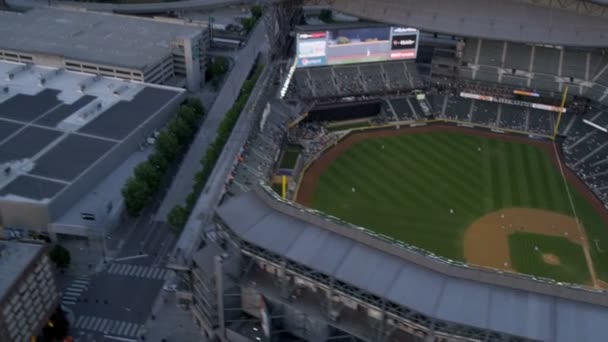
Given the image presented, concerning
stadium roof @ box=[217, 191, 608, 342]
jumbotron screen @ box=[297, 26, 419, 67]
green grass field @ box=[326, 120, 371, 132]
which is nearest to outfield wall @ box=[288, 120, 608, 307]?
stadium roof @ box=[217, 191, 608, 342]

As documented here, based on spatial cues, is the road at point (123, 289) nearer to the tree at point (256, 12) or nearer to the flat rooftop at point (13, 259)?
the flat rooftop at point (13, 259)

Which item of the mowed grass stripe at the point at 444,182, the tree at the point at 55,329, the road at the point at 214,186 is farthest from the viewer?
the mowed grass stripe at the point at 444,182

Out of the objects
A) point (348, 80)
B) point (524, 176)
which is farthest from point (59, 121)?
point (524, 176)

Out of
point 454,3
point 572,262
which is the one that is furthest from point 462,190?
point 454,3

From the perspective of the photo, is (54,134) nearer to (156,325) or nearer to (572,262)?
(156,325)

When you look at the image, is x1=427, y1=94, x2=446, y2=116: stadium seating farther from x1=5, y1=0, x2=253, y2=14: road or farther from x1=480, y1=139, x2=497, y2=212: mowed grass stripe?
x1=5, y1=0, x2=253, y2=14: road

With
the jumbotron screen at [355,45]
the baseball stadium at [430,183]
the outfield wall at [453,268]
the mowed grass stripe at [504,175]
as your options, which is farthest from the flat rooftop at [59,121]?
the mowed grass stripe at [504,175]

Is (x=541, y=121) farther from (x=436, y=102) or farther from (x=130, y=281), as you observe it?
(x=130, y=281)
